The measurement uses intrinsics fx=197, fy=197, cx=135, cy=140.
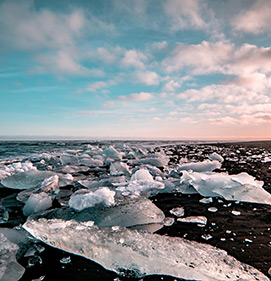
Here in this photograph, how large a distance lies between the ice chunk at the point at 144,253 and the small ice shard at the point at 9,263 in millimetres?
135

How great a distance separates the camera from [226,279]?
1003 mm

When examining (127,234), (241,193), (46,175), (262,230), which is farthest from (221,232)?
(46,175)

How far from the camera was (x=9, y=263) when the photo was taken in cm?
110

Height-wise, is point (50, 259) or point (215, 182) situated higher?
point (215, 182)

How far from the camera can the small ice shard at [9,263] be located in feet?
3.37

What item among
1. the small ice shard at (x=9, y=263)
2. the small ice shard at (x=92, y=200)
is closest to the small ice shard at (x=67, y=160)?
the small ice shard at (x=92, y=200)

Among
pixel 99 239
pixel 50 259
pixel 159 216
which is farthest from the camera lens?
pixel 159 216

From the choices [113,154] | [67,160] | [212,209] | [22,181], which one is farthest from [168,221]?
[113,154]

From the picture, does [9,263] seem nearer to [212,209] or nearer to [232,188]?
[212,209]

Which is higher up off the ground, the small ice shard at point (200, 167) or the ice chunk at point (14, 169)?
the small ice shard at point (200, 167)

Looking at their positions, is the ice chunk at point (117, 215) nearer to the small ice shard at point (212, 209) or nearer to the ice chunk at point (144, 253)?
the ice chunk at point (144, 253)

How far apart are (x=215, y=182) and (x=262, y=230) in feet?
3.05

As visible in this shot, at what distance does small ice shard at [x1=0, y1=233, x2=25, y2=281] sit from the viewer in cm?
103

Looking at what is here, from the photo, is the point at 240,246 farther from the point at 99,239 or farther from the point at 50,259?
the point at 50,259
